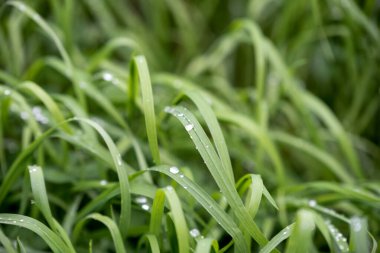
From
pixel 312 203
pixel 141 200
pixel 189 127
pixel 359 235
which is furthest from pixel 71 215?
pixel 359 235

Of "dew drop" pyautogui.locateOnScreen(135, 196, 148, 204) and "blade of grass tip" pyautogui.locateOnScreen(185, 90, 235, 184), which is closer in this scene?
"blade of grass tip" pyautogui.locateOnScreen(185, 90, 235, 184)

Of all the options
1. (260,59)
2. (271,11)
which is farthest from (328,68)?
(260,59)

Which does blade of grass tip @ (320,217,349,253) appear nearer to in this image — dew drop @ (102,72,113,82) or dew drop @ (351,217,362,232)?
dew drop @ (351,217,362,232)

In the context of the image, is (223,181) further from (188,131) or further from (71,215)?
(71,215)

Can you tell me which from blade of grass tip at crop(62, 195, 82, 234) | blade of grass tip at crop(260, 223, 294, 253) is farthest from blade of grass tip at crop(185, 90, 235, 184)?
blade of grass tip at crop(62, 195, 82, 234)

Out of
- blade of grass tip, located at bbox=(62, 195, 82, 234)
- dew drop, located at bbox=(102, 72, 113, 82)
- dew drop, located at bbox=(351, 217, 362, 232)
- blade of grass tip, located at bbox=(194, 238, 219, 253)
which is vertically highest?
dew drop, located at bbox=(102, 72, 113, 82)

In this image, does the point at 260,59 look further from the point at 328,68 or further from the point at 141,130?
the point at 328,68

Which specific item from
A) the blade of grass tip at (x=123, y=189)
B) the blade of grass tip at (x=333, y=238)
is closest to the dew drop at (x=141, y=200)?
the blade of grass tip at (x=123, y=189)
